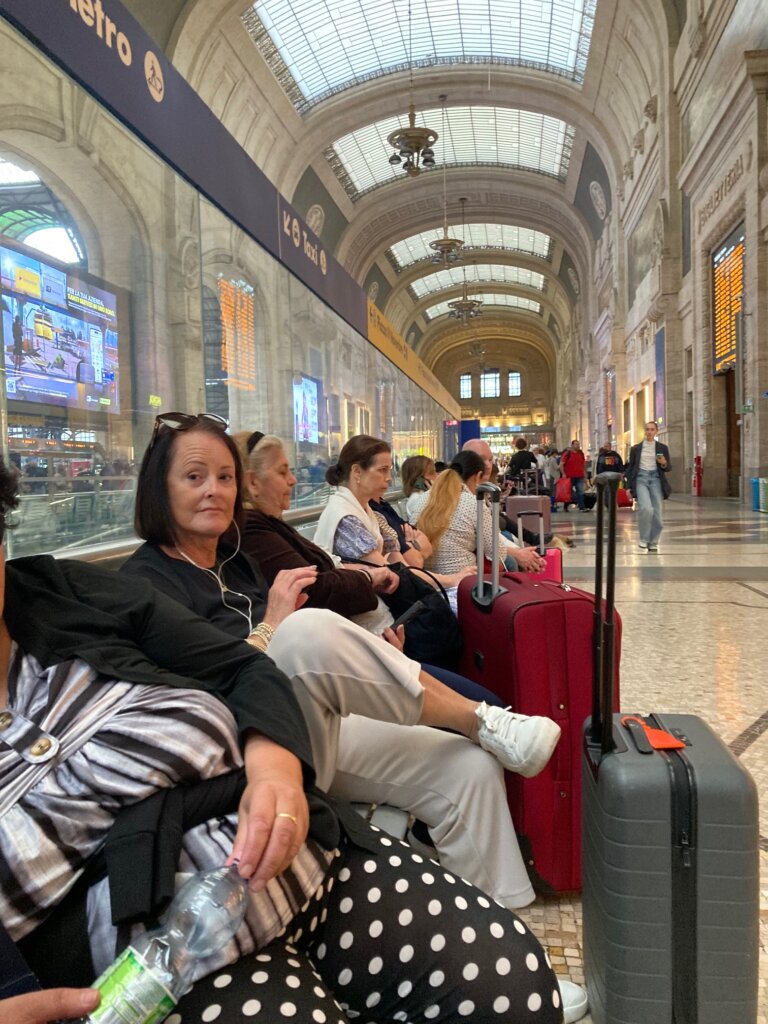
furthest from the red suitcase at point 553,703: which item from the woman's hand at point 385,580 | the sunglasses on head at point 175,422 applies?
the sunglasses on head at point 175,422

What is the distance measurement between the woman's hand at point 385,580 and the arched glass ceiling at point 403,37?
17406 mm

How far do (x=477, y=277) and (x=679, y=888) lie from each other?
44295mm

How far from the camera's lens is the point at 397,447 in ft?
38.4

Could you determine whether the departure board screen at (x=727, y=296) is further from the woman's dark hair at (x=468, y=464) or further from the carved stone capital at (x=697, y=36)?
the woman's dark hair at (x=468, y=464)

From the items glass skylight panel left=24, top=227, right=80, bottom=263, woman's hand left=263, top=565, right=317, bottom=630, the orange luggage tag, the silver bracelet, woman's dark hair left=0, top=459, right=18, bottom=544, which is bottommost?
the orange luggage tag

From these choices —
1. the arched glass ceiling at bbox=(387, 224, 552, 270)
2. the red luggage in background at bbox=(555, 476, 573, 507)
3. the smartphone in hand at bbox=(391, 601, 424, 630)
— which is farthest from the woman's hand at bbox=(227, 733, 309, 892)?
the arched glass ceiling at bbox=(387, 224, 552, 270)

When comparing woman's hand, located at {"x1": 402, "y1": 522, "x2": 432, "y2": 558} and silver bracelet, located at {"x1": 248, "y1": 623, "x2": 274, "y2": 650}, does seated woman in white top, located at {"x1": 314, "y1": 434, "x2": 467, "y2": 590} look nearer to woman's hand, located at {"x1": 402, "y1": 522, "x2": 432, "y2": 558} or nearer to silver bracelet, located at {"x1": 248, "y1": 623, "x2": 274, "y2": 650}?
woman's hand, located at {"x1": 402, "y1": 522, "x2": 432, "y2": 558}

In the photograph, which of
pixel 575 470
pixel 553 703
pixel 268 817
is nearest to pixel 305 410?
pixel 553 703

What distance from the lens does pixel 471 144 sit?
2533 centimetres

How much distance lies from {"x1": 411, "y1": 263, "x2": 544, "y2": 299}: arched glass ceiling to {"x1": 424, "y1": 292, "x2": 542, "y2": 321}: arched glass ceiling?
2004mm

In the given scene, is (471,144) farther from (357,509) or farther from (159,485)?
(159,485)

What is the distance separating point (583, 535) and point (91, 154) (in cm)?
913

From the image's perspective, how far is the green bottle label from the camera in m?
0.78

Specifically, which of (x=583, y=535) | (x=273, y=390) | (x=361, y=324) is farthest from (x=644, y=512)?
(x=273, y=390)
